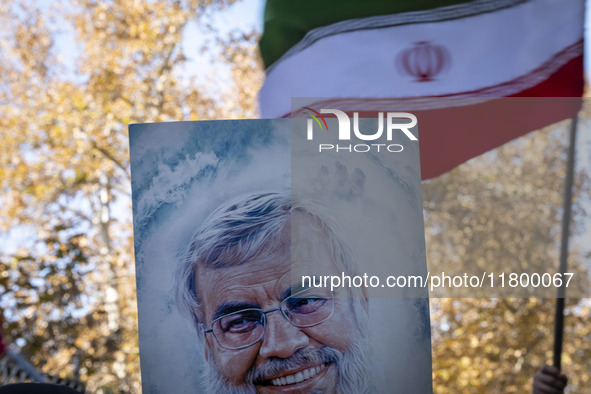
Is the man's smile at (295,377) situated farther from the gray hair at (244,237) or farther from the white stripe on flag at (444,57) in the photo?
the white stripe on flag at (444,57)

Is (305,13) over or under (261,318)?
over

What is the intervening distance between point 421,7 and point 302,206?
4.62ft

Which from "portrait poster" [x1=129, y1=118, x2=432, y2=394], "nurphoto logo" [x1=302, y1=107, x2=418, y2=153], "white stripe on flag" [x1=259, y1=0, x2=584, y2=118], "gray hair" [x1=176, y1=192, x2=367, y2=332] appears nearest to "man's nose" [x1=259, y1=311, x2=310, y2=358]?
"portrait poster" [x1=129, y1=118, x2=432, y2=394]

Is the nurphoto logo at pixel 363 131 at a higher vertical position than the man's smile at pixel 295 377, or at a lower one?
higher

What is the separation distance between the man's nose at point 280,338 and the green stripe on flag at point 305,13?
167 cm

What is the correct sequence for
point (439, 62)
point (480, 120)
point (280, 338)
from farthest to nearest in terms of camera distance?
1. point (439, 62)
2. point (480, 120)
3. point (280, 338)

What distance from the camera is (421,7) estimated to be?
2646mm

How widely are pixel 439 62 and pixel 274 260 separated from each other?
141cm

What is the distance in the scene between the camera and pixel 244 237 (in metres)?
1.76

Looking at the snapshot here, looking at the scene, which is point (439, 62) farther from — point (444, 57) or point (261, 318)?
point (261, 318)

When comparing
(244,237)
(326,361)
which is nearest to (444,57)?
(244,237)

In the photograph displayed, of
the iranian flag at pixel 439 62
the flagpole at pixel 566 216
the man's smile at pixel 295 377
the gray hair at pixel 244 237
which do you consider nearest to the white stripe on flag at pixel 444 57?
the iranian flag at pixel 439 62

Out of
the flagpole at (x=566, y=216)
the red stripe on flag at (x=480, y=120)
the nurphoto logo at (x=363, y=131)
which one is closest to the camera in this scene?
the nurphoto logo at (x=363, y=131)

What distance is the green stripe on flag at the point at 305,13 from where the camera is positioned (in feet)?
8.83
